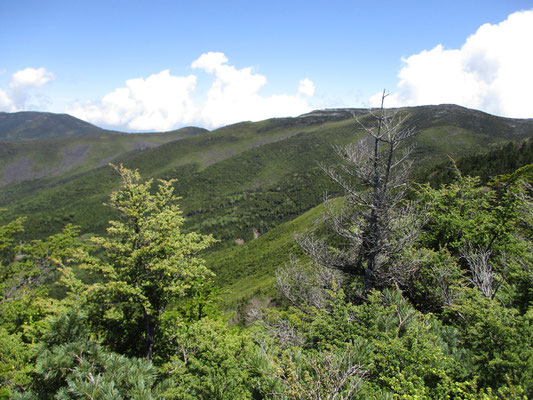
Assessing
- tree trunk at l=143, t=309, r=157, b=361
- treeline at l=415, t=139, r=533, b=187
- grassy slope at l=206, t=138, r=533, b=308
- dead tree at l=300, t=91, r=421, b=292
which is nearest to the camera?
dead tree at l=300, t=91, r=421, b=292

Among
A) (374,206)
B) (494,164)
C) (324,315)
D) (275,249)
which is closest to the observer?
(324,315)

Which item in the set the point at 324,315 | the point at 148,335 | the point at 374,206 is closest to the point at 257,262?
the point at 148,335

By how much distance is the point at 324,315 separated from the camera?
11695mm

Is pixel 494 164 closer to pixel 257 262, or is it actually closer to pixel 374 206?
pixel 374 206

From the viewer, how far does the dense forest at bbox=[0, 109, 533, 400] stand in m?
8.28

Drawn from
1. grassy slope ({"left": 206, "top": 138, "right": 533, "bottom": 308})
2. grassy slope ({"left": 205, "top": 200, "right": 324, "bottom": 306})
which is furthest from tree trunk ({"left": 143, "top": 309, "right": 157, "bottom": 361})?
grassy slope ({"left": 205, "top": 200, "right": 324, "bottom": 306})

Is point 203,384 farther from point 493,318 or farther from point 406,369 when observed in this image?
point 493,318

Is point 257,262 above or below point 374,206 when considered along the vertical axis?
below

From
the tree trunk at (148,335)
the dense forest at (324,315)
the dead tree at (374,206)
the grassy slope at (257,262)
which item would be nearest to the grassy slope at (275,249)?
the grassy slope at (257,262)

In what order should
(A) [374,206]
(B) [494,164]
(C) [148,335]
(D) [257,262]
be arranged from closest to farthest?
(A) [374,206], (C) [148,335], (B) [494,164], (D) [257,262]

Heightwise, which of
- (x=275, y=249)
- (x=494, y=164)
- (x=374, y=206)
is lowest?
(x=275, y=249)

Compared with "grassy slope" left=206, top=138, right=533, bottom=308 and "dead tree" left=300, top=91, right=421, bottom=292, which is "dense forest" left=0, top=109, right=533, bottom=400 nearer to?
"dead tree" left=300, top=91, right=421, bottom=292

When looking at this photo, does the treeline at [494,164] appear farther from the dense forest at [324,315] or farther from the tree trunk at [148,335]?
the tree trunk at [148,335]

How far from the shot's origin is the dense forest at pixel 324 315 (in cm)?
828
